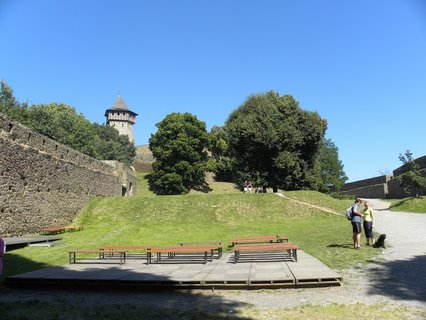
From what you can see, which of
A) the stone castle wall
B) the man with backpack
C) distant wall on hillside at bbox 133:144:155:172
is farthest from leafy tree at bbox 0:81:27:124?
the man with backpack

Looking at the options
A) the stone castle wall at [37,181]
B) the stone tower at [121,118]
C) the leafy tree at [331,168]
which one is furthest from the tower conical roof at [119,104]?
the stone castle wall at [37,181]

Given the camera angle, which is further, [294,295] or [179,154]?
[179,154]

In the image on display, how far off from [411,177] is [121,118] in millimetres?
78419

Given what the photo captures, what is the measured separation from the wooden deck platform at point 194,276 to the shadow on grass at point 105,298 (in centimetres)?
2

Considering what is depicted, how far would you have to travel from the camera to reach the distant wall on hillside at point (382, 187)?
34438mm

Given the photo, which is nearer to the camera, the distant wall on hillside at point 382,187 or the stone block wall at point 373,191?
the distant wall on hillside at point 382,187

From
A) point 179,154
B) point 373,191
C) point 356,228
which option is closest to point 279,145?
point 179,154

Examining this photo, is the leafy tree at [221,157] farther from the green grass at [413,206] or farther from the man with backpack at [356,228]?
the man with backpack at [356,228]

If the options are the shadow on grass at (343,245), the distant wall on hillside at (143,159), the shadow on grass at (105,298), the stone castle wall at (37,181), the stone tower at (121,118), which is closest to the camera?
the shadow on grass at (105,298)

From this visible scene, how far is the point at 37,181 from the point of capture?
18719 mm

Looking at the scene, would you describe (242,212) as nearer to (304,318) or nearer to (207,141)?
(304,318)

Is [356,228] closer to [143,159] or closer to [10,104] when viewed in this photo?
[10,104]

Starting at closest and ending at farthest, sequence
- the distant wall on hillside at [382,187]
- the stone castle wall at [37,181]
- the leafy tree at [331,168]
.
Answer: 1. the stone castle wall at [37,181]
2. the distant wall on hillside at [382,187]
3. the leafy tree at [331,168]

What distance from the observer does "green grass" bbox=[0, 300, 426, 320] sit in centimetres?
527
